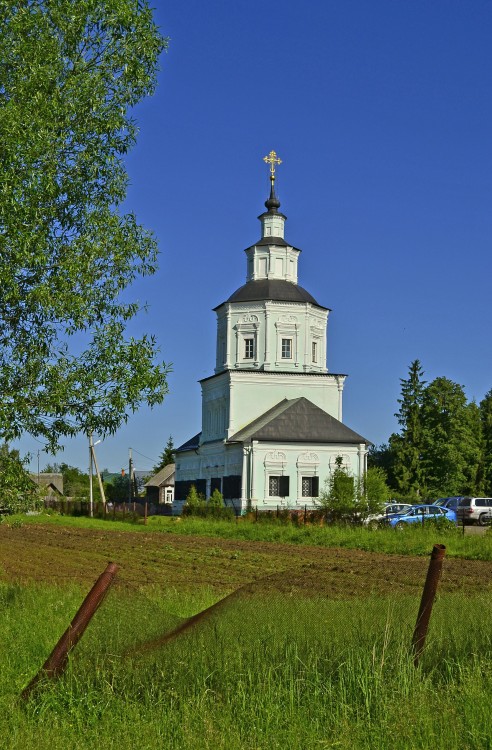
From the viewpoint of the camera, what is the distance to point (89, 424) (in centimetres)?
1180

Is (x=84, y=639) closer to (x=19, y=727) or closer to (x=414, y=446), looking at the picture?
(x=19, y=727)

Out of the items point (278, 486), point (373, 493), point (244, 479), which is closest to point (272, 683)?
point (373, 493)

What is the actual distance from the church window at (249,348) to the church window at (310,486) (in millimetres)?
9373

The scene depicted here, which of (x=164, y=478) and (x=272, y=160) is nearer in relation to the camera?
(x=272, y=160)

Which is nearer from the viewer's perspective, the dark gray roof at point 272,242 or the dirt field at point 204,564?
the dirt field at point 204,564

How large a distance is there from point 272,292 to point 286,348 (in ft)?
11.8

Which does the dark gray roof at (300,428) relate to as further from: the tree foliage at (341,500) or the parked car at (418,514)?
the tree foliage at (341,500)

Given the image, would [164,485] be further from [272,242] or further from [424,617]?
[424,617]

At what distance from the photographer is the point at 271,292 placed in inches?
2393

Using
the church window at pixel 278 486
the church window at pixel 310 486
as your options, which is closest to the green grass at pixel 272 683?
the church window at pixel 278 486

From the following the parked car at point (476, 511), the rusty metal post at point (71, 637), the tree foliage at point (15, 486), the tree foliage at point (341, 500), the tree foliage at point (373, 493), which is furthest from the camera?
the parked car at point (476, 511)

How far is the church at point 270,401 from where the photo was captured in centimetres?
5469

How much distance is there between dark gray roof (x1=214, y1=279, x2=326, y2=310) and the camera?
198ft

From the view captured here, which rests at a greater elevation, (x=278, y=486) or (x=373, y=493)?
(x=278, y=486)
